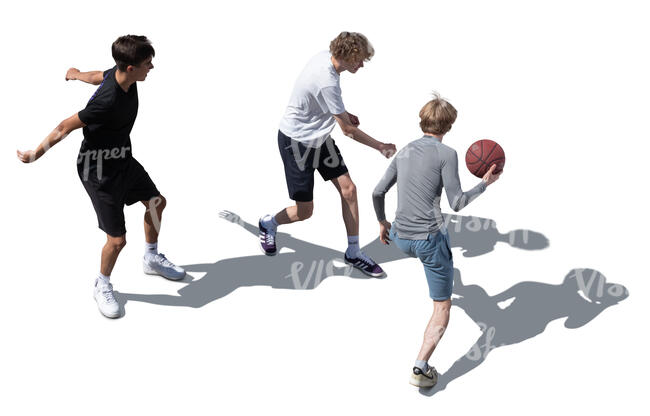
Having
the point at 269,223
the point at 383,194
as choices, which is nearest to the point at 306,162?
the point at 269,223

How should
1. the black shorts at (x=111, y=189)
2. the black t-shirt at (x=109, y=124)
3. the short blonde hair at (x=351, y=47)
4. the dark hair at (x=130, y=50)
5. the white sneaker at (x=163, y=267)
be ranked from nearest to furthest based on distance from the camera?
the dark hair at (x=130, y=50) < the black t-shirt at (x=109, y=124) < the black shorts at (x=111, y=189) < the short blonde hair at (x=351, y=47) < the white sneaker at (x=163, y=267)

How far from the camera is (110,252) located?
266 inches

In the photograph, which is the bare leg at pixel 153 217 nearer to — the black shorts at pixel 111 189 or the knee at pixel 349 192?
the black shorts at pixel 111 189

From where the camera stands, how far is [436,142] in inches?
218

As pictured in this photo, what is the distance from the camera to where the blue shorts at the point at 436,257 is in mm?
5758

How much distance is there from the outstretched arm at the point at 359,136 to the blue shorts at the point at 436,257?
3.50ft

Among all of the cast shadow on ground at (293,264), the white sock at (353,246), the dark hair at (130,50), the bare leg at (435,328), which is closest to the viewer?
the bare leg at (435,328)

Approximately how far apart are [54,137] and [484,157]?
10.4 ft

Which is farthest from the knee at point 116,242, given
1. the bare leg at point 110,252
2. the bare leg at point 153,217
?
the bare leg at point 153,217

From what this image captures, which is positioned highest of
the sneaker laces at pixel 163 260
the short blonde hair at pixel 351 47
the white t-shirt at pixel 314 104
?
the short blonde hair at pixel 351 47

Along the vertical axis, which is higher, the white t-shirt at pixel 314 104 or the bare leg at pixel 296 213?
the white t-shirt at pixel 314 104

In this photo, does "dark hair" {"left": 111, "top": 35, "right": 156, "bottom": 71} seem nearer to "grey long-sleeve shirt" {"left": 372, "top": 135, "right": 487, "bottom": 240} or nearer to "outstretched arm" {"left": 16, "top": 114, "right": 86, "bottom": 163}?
"outstretched arm" {"left": 16, "top": 114, "right": 86, "bottom": 163}

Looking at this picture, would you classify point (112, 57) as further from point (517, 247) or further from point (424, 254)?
point (517, 247)

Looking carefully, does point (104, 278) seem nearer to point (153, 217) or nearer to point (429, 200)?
point (153, 217)
